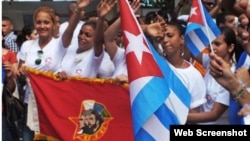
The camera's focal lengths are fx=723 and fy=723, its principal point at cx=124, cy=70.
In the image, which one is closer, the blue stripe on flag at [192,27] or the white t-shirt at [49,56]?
the blue stripe on flag at [192,27]

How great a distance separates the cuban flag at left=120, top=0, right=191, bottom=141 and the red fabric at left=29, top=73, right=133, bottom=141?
129cm

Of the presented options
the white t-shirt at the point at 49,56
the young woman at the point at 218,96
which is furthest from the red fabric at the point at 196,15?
the white t-shirt at the point at 49,56

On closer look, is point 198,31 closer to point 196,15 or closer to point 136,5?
point 196,15

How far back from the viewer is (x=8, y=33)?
8.80 metres

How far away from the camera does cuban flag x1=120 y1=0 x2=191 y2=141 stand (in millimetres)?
4605

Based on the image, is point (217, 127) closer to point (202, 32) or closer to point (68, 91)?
point (202, 32)

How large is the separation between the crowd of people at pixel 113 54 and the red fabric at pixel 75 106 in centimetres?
10

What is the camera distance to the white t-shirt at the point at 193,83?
5.24 m

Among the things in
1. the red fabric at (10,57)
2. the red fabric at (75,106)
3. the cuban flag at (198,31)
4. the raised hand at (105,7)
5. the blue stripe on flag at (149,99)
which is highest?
the raised hand at (105,7)

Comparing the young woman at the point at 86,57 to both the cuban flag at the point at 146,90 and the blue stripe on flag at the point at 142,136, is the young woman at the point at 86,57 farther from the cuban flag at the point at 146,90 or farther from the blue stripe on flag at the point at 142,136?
the blue stripe on flag at the point at 142,136

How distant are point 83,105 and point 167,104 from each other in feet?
5.01

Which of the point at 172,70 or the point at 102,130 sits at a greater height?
Result: the point at 172,70

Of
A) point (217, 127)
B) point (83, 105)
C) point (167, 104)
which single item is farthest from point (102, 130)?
point (217, 127)

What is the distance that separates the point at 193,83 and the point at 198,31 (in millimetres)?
800
